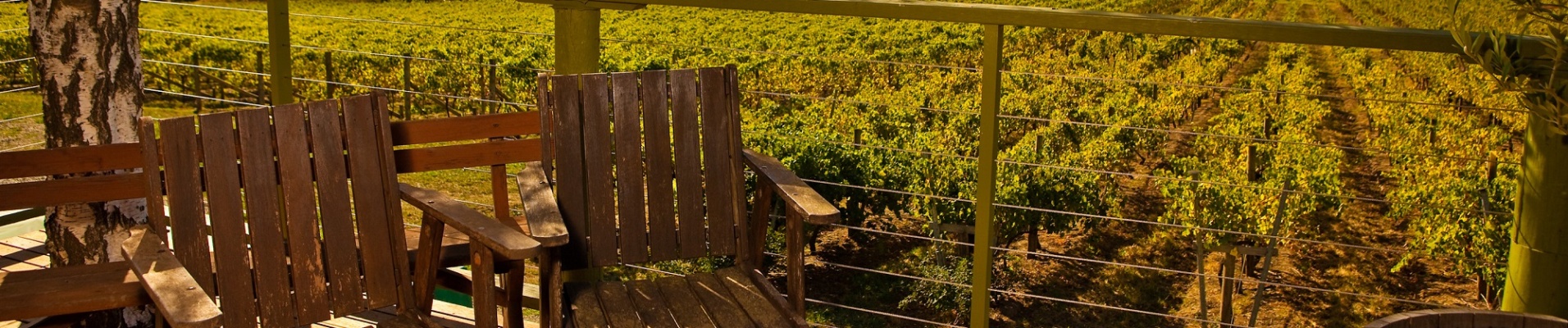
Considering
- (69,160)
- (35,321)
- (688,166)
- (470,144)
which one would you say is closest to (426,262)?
(470,144)

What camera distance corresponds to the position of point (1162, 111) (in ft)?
43.1

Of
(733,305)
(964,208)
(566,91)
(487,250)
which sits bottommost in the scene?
(964,208)

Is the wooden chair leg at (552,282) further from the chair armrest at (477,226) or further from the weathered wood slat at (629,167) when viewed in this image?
the weathered wood slat at (629,167)

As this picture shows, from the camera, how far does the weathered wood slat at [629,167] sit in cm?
248

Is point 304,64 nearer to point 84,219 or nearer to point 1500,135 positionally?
point 1500,135

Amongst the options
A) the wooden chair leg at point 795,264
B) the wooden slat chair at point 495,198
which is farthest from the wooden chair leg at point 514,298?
the wooden chair leg at point 795,264

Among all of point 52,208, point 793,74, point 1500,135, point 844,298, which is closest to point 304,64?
point 793,74

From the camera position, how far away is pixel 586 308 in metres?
2.26

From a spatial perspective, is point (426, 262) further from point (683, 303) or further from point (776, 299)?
point (776, 299)

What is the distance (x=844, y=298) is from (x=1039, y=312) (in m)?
1.37

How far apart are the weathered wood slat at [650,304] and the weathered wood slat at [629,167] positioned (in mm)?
110

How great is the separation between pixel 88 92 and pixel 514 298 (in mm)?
1025

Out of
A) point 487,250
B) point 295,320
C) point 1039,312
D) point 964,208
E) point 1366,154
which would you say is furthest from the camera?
point 1366,154

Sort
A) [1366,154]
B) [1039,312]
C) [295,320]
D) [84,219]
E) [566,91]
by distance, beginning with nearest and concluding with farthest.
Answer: [295,320], [566,91], [84,219], [1039,312], [1366,154]
